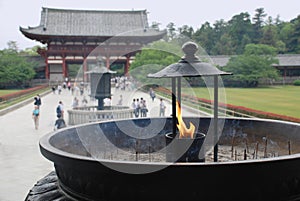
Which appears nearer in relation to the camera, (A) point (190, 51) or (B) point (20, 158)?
(A) point (190, 51)

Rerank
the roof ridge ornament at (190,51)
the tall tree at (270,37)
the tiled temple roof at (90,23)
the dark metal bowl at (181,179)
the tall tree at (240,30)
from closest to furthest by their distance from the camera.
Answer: the dark metal bowl at (181,179) < the roof ridge ornament at (190,51) < the tiled temple roof at (90,23) < the tall tree at (270,37) < the tall tree at (240,30)

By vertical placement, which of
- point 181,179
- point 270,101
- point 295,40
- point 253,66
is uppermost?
point 295,40

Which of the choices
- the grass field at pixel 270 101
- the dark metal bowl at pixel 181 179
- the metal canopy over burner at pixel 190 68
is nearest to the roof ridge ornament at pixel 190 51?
the metal canopy over burner at pixel 190 68

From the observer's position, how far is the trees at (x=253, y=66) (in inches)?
1503

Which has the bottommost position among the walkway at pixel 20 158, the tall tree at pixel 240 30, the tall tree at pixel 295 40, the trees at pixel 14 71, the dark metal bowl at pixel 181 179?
the walkway at pixel 20 158

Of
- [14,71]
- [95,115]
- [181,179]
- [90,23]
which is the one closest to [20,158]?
[95,115]

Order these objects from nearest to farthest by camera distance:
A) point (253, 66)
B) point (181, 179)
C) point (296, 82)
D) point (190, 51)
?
point (181, 179), point (190, 51), point (253, 66), point (296, 82)

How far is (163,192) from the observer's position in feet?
7.76

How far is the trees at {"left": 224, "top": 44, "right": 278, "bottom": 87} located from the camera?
38188 mm

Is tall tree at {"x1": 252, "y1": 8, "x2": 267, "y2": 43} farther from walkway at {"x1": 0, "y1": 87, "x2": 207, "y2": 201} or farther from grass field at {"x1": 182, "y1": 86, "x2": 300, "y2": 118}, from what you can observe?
walkway at {"x1": 0, "y1": 87, "x2": 207, "y2": 201}

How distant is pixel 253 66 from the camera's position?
3847 centimetres

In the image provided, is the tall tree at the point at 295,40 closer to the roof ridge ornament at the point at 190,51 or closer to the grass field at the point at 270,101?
the grass field at the point at 270,101

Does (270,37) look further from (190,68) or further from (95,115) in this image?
(190,68)

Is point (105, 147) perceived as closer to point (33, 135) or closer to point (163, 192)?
point (163, 192)
